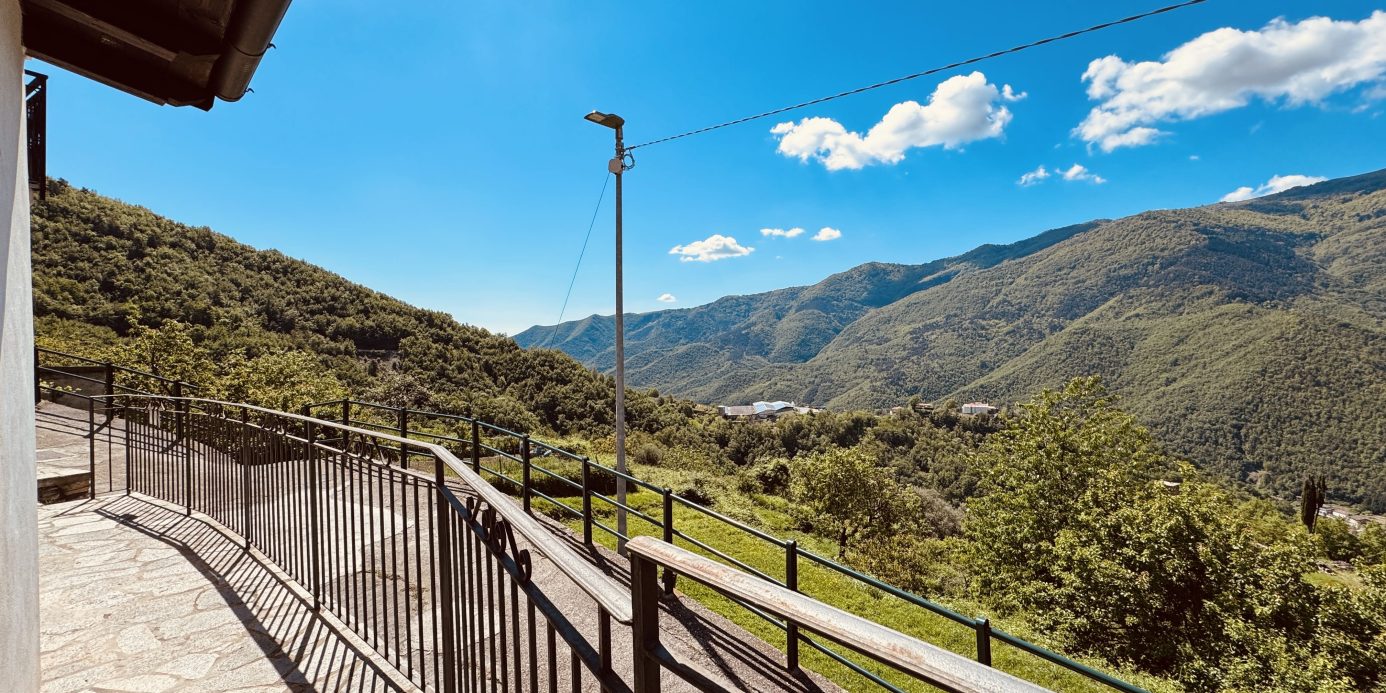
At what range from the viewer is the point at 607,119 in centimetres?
879

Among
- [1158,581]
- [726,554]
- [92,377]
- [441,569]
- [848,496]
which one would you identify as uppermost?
[92,377]

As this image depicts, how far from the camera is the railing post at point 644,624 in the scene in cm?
115

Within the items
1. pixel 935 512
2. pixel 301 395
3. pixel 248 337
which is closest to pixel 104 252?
pixel 248 337

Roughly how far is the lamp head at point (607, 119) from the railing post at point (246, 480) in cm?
636

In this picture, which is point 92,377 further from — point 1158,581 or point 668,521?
point 1158,581

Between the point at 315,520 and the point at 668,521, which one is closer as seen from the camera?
the point at 315,520

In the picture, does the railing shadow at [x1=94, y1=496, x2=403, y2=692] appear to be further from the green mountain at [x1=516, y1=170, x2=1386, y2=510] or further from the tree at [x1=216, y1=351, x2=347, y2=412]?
the green mountain at [x1=516, y1=170, x2=1386, y2=510]

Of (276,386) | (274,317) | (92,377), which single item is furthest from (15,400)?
(274,317)

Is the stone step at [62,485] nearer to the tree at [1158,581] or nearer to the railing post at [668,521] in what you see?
the railing post at [668,521]

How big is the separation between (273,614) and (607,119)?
7.61 metres

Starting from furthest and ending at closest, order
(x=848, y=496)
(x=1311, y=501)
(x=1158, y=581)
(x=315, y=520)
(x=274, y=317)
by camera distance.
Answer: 1. (x=1311, y=501)
2. (x=274, y=317)
3. (x=848, y=496)
4. (x=1158, y=581)
5. (x=315, y=520)

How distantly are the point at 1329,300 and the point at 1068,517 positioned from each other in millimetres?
181011

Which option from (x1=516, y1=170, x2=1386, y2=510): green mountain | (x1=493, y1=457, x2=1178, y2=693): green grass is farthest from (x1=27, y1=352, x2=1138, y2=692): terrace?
(x1=516, y1=170, x2=1386, y2=510): green mountain

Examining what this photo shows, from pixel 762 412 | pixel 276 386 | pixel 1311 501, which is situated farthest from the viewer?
pixel 762 412
